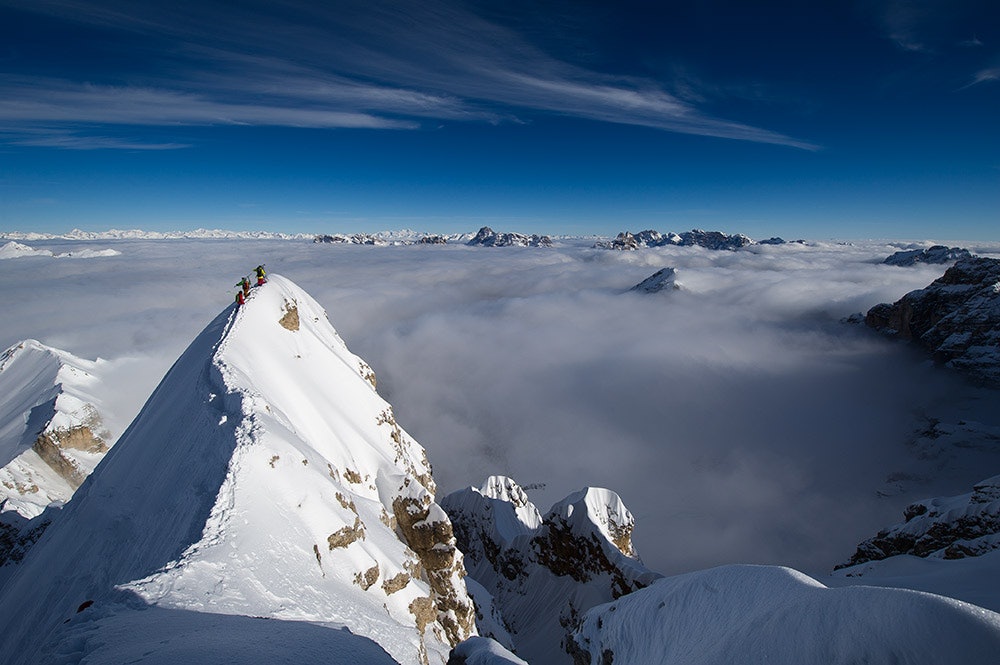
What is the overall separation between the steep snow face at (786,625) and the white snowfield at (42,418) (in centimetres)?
5543

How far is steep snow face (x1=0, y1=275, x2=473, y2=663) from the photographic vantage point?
484 inches

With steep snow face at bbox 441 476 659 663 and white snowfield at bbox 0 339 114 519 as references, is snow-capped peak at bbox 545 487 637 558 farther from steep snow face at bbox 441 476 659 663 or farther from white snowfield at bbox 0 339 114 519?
white snowfield at bbox 0 339 114 519

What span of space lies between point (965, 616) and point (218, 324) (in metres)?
43.6

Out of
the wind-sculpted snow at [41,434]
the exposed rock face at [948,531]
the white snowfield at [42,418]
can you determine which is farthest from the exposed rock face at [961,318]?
the white snowfield at [42,418]

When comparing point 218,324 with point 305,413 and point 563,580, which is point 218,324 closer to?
point 305,413

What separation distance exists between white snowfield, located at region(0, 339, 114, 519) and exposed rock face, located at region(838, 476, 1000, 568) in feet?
246

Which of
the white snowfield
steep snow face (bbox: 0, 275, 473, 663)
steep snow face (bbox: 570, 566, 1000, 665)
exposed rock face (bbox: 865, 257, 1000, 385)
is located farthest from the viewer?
exposed rock face (bbox: 865, 257, 1000, 385)

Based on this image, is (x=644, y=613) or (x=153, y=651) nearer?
(x=153, y=651)

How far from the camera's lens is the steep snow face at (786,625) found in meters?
5.86

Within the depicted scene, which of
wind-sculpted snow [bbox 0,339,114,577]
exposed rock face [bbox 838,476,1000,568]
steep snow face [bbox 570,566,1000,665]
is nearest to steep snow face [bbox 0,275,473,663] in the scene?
steep snow face [bbox 570,566,1000,665]

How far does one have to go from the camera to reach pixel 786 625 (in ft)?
25.5

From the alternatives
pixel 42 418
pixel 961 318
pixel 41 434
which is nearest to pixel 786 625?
pixel 41 434

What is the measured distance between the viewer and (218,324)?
35.7 meters

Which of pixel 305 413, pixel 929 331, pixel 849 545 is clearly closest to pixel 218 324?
pixel 305 413
